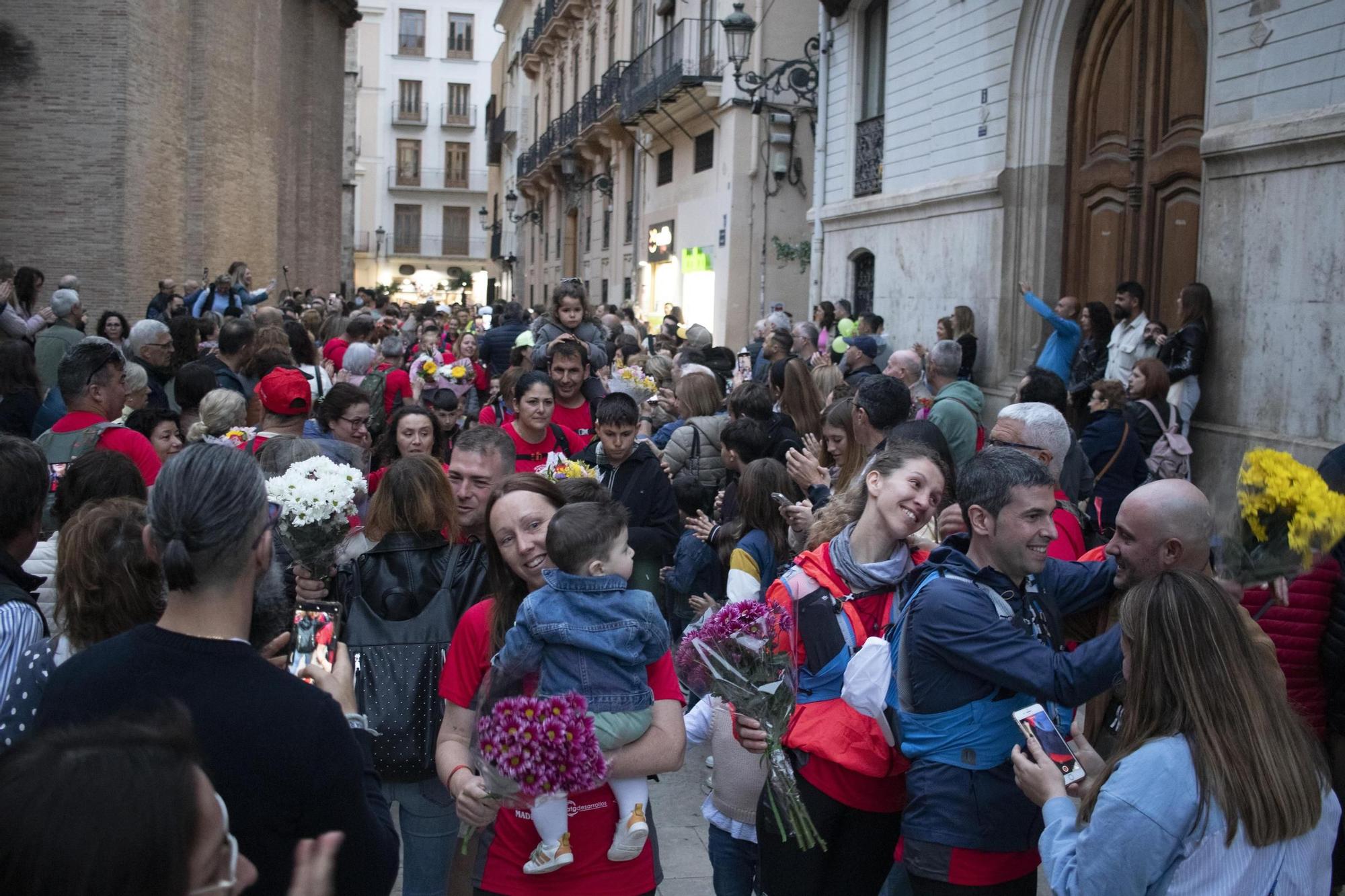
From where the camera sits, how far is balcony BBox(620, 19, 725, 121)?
24.2 metres

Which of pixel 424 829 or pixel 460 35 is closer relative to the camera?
pixel 424 829

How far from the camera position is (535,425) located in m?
6.61

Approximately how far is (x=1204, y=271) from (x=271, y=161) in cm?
2382

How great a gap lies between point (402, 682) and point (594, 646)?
1036mm

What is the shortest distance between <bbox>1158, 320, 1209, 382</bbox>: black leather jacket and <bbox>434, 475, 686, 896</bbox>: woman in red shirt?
7714 mm

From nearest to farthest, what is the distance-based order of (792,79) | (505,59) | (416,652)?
(416,652) → (792,79) → (505,59)

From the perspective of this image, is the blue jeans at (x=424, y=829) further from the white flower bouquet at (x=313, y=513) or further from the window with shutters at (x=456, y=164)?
the window with shutters at (x=456, y=164)

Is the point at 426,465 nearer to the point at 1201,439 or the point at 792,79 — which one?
the point at 1201,439

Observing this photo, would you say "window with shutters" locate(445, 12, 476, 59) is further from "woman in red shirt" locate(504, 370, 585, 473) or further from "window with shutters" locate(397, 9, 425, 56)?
"woman in red shirt" locate(504, 370, 585, 473)

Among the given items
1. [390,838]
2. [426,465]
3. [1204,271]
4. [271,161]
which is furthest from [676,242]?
[390,838]

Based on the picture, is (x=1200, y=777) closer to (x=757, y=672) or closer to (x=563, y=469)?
(x=757, y=672)

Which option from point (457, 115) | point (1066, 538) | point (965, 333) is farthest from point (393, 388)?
point (457, 115)

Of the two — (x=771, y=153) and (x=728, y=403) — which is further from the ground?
(x=771, y=153)

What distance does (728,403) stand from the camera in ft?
24.4
